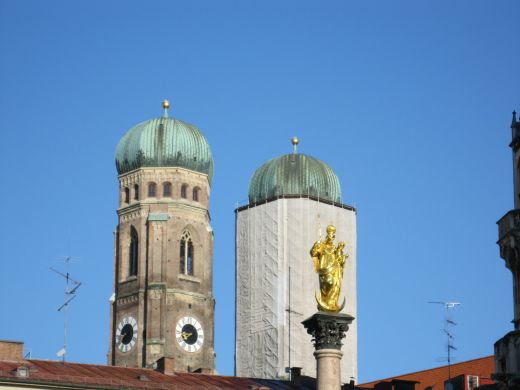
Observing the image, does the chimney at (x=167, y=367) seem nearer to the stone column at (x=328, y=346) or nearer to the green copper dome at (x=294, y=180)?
the stone column at (x=328, y=346)

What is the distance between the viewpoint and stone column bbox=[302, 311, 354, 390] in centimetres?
5956

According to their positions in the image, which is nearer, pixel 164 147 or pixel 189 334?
pixel 189 334

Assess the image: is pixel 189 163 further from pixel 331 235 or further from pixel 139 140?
pixel 331 235

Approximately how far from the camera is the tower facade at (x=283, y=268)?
12850 cm

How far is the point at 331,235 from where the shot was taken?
202ft

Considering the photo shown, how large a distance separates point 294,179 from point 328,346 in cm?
7872

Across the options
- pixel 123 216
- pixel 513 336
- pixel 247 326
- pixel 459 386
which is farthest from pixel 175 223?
pixel 513 336

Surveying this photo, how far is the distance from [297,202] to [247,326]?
10.5 metres

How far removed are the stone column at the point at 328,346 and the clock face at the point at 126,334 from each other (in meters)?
81.6

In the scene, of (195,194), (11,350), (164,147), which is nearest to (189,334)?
(195,194)

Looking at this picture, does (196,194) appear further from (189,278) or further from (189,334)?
(189,334)

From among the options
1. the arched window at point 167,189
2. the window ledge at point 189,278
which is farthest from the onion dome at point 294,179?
the window ledge at point 189,278

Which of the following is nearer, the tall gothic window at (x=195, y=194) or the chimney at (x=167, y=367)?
the chimney at (x=167, y=367)

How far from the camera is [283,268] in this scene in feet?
429
